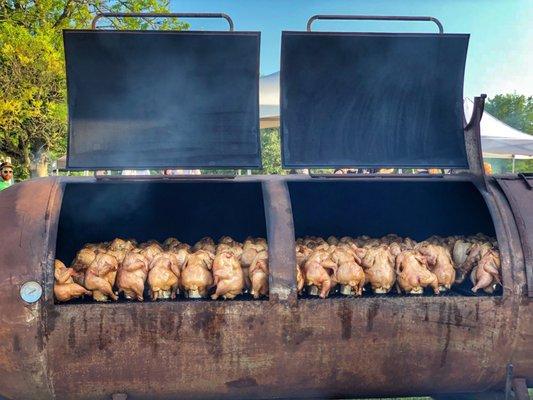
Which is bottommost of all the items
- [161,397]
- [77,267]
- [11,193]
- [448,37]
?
[161,397]

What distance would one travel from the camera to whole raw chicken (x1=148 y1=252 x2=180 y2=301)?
307 centimetres

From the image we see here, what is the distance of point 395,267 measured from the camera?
130 inches

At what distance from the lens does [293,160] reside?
364cm

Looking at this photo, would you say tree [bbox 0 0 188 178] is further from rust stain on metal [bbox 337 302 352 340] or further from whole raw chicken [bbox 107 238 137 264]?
rust stain on metal [bbox 337 302 352 340]

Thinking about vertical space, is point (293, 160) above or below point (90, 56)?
below

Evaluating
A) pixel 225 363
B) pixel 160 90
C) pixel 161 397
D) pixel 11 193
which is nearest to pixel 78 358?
pixel 161 397

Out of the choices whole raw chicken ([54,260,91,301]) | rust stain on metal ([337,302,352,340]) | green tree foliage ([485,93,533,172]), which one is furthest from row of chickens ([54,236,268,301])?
green tree foliage ([485,93,533,172])

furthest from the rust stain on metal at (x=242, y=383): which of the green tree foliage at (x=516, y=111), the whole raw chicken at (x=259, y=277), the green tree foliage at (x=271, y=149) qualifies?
the green tree foliage at (x=516, y=111)

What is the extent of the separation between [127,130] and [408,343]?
89.5 inches

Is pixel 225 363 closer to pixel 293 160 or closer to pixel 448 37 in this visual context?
pixel 293 160

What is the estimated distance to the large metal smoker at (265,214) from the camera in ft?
9.27

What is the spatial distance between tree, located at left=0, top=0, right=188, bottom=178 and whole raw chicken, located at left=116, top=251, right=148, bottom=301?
37.1 feet

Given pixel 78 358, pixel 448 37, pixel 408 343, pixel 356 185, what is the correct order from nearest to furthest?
pixel 78 358, pixel 408 343, pixel 448 37, pixel 356 185

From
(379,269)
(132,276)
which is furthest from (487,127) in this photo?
(132,276)
